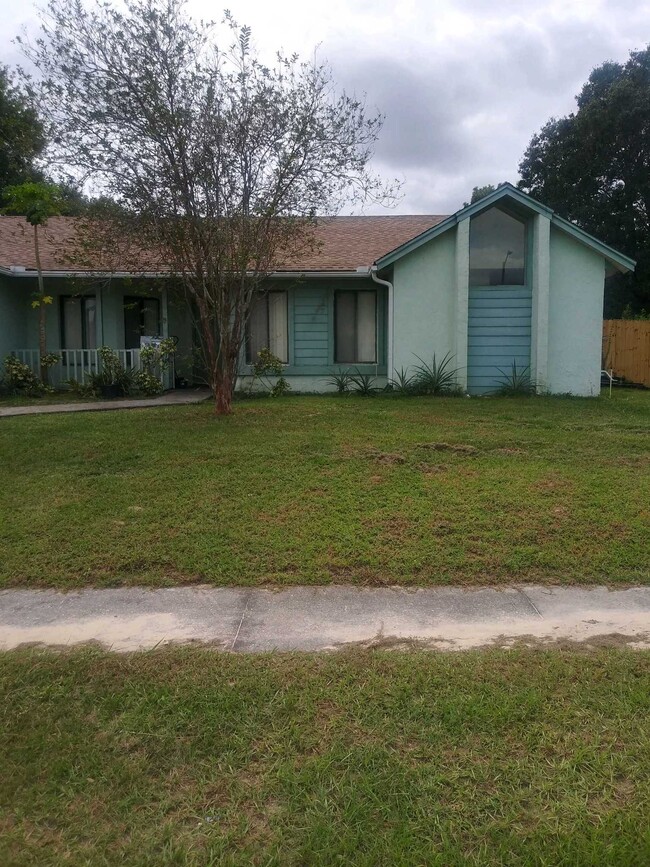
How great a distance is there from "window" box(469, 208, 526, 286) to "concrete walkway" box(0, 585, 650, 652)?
10.5 meters

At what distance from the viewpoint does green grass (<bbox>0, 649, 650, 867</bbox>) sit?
98.3 inches

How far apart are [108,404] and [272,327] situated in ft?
14.5

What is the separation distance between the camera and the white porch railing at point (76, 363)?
49.0ft

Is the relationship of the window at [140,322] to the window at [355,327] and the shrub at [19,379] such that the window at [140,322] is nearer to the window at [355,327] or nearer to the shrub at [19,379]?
the shrub at [19,379]

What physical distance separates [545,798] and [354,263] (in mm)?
13548

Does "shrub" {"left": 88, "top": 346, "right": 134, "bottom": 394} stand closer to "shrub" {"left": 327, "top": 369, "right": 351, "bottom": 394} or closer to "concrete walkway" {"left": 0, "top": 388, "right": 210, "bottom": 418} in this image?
"concrete walkway" {"left": 0, "top": 388, "right": 210, "bottom": 418}

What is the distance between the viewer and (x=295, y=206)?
10.1m

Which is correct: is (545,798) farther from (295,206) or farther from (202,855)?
(295,206)


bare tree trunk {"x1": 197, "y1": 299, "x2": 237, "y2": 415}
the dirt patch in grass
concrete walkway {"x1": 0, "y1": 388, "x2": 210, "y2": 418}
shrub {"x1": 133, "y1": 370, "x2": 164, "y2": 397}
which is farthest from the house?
the dirt patch in grass

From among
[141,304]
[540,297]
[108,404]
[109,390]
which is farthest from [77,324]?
[540,297]

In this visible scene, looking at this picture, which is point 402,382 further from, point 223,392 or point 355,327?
point 223,392

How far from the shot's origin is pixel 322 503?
669 cm

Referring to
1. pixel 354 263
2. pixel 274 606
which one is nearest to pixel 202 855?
pixel 274 606

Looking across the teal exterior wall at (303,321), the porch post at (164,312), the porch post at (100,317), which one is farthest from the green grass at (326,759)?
the porch post at (100,317)
